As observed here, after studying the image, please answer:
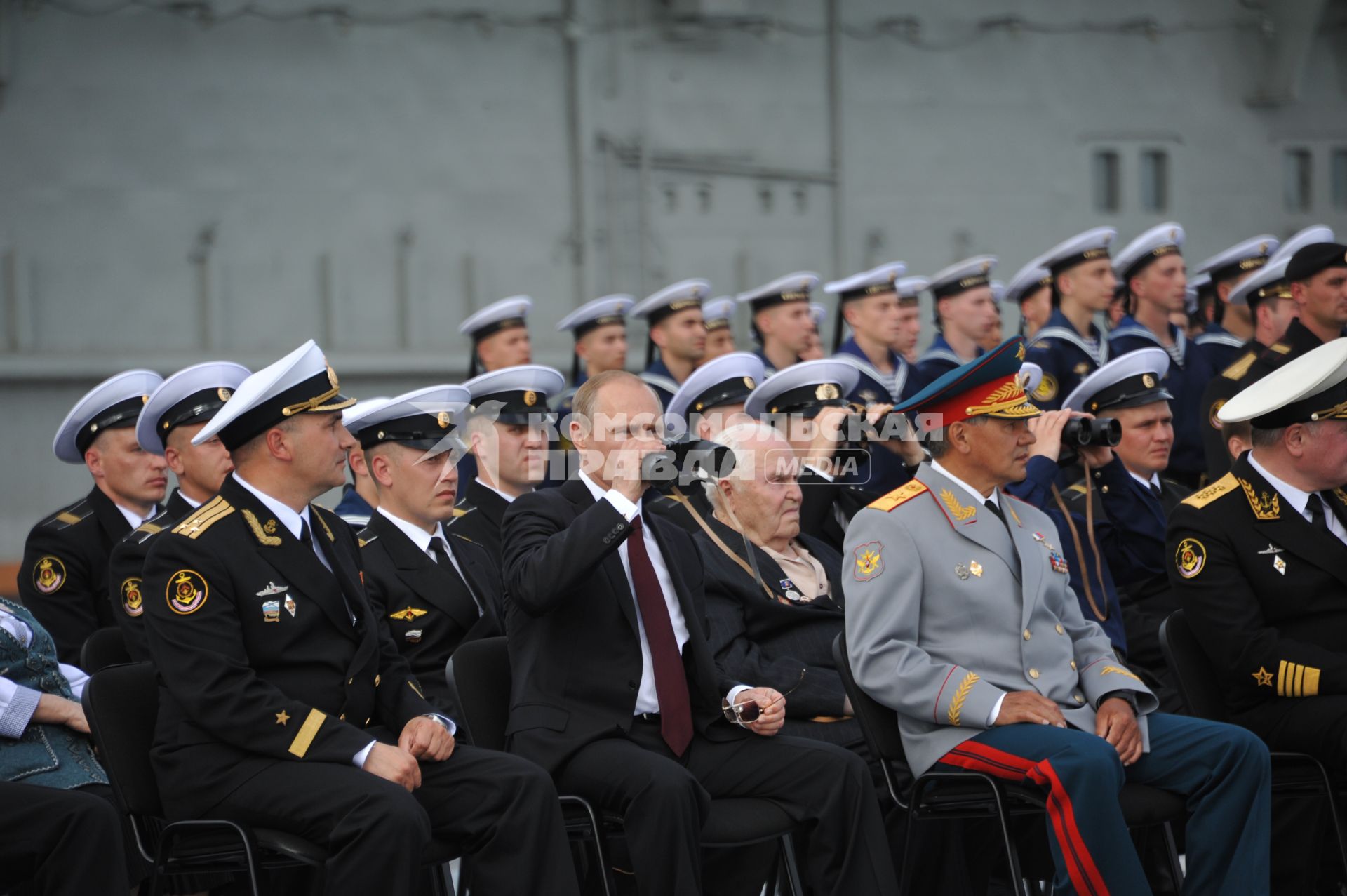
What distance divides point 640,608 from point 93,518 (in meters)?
1.76

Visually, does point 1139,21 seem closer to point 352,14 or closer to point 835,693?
point 352,14

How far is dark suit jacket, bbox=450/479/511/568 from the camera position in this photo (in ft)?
14.3

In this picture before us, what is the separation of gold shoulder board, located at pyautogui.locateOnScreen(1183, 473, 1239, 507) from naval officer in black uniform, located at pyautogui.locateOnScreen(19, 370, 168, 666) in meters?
2.76

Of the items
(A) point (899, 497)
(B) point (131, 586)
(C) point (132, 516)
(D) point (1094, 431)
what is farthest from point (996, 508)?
(C) point (132, 516)

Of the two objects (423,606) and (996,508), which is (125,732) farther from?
(996,508)

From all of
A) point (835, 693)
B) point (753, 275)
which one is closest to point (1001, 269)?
point (753, 275)

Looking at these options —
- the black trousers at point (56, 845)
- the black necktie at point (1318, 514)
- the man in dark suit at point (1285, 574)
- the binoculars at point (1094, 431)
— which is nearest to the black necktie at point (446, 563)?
the black trousers at point (56, 845)

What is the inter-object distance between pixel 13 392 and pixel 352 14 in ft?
8.92

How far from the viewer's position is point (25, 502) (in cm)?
782

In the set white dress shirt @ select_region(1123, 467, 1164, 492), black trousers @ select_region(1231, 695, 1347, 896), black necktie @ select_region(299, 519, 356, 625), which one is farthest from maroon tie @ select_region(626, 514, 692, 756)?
white dress shirt @ select_region(1123, 467, 1164, 492)

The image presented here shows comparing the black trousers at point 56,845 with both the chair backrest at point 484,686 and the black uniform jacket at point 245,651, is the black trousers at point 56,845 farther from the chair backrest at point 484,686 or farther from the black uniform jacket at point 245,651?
the chair backrest at point 484,686

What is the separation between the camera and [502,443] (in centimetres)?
466

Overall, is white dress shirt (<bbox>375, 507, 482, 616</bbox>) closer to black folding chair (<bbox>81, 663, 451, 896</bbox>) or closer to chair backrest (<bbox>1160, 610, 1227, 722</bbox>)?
black folding chair (<bbox>81, 663, 451, 896</bbox>)

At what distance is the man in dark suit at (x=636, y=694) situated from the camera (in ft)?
10.1
